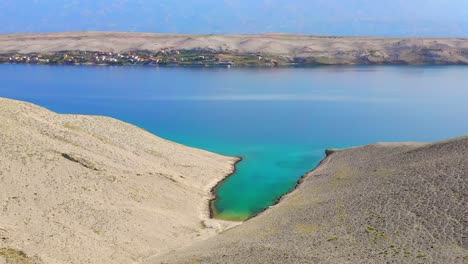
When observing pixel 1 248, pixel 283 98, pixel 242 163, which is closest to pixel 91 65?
pixel 283 98

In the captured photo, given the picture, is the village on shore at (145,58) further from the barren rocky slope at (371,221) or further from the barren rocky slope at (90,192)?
the barren rocky slope at (371,221)

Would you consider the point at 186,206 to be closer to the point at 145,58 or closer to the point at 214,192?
the point at 214,192

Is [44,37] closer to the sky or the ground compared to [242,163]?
closer to the sky

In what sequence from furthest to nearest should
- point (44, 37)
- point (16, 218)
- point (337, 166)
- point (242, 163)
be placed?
point (44, 37) → point (242, 163) → point (337, 166) → point (16, 218)

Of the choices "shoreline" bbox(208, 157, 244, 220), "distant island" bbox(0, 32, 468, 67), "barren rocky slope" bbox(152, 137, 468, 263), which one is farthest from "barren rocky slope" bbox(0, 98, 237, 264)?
"distant island" bbox(0, 32, 468, 67)

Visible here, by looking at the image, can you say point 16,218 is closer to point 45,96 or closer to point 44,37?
point 45,96

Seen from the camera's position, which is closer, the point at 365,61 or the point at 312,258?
the point at 312,258

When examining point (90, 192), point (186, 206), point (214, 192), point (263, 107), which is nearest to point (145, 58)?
point (263, 107)

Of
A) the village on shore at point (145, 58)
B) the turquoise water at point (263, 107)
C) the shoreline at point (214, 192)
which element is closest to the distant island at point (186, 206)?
the shoreline at point (214, 192)
